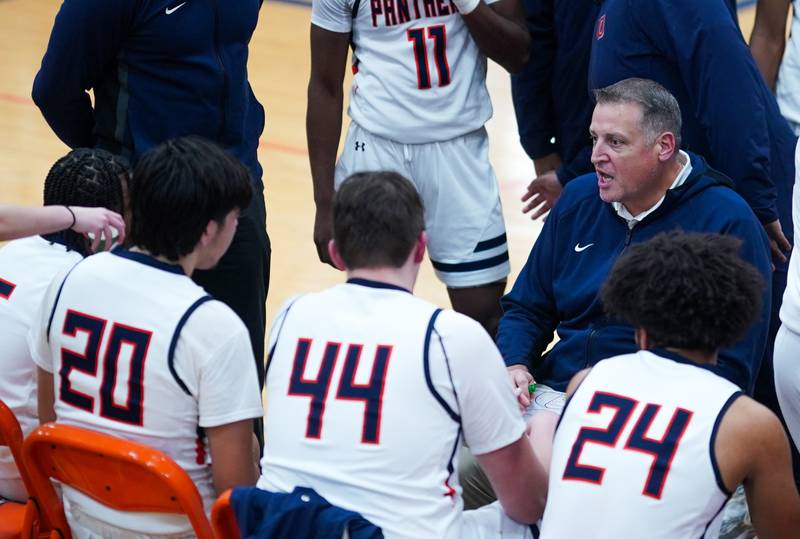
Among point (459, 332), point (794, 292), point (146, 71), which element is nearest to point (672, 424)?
point (459, 332)

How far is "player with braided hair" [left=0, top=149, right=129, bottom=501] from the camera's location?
10.1ft

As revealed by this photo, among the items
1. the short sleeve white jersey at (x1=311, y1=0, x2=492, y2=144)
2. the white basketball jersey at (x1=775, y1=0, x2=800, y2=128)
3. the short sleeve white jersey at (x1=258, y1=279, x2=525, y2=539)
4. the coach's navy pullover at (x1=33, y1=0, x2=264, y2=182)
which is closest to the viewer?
the short sleeve white jersey at (x1=258, y1=279, x2=525, y2=539)

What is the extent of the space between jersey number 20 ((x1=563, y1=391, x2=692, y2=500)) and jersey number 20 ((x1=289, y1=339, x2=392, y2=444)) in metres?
0.40

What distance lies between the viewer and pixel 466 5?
4289mm

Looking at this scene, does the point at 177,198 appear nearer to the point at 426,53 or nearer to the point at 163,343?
the point at 163,343

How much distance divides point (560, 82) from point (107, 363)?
2.43 m

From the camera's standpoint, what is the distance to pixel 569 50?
181 inches

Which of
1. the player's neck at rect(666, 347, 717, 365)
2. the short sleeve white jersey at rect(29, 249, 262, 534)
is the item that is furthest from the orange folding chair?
the player's neck at rect(666, 347, 717, 365)

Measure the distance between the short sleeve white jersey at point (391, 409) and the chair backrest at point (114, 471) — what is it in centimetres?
19

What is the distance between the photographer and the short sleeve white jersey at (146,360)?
2.72 metres

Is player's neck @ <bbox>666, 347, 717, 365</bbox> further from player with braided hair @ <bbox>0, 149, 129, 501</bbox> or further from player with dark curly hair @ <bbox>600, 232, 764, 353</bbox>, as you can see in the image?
player with braided hair @ <bbox>0, 149, 129, 501</bbox>

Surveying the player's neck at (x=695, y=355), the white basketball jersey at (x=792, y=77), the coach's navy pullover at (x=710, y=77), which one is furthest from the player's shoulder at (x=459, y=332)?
the white basketball jersey at (x=792, y=77)

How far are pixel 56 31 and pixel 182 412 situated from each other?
5.27 feet

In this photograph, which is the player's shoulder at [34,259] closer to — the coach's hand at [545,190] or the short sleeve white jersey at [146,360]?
the short sleeve white jersey at [146,360]
